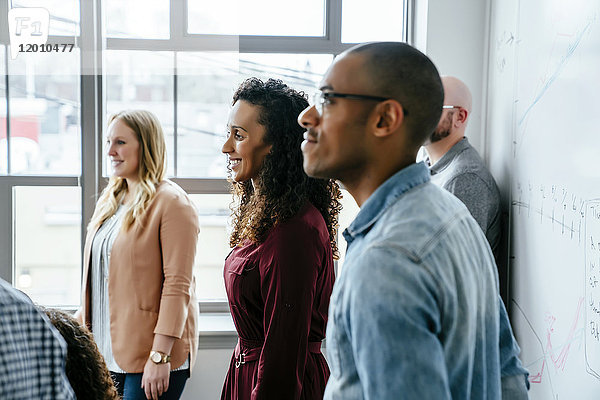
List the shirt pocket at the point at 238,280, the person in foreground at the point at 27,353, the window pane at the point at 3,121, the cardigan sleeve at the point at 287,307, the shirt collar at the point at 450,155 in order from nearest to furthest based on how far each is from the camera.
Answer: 1. the person in foreground at the point at 27,353
2. the cardigan sleeve at the point at 287,307
3. the shirt pocket at the point at 238,280
4. the shirt collar at the point at 450,155
5. the window pane at the point at 3,121

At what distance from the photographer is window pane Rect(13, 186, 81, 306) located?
328cm

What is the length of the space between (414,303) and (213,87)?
2569 millimetres

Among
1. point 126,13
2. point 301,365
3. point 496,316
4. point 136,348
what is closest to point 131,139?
point 136,348

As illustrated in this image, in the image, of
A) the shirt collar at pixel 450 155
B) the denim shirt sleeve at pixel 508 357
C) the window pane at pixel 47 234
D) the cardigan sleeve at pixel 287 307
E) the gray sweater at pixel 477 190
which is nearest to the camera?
the denim shirt sleeve at pixel 508 357

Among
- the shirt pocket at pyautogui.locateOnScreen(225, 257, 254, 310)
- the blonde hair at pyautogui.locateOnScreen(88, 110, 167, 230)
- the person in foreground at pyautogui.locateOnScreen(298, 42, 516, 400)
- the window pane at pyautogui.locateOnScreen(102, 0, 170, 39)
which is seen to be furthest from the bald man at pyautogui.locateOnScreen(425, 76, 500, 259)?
the window pane at pyautogui.locateOnScreen(102, 0, 170, 39)

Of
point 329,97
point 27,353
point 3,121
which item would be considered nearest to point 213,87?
point 3,121

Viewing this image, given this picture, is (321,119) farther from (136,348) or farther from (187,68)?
(187,68)

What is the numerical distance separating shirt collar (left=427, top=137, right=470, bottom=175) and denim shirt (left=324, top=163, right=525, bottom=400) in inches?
55.1

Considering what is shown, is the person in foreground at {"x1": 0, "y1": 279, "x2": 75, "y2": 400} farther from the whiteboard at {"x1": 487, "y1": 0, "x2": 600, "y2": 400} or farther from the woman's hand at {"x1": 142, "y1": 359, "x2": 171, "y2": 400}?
the woman's hand at {"x1": 142, "y1": 359, "x2": 171, "y2": 400}

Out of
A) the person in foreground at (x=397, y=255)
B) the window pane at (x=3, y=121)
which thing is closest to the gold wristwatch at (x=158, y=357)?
the person in foreground at (x=397, y=255)

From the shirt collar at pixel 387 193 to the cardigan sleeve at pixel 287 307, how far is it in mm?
526

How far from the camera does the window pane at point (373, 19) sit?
3271mm

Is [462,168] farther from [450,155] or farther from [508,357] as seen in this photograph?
[508,357]

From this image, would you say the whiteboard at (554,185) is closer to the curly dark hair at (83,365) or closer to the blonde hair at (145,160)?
the curly dark hair at (83,365)
